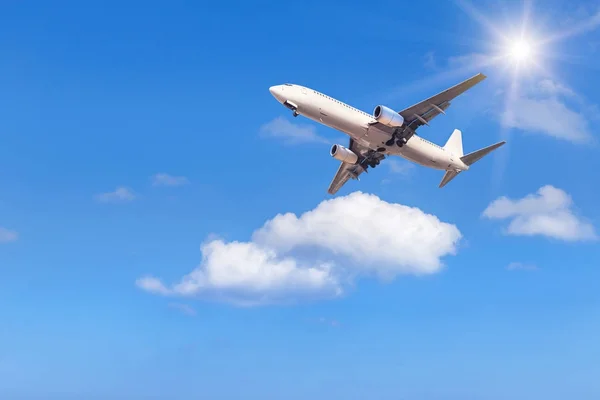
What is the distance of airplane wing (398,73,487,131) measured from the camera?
2972 inches

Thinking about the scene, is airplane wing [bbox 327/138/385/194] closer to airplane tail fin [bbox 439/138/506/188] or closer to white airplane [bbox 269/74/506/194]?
white airplane [bbox 269/74/506/194]

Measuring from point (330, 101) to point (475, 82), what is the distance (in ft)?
53.8

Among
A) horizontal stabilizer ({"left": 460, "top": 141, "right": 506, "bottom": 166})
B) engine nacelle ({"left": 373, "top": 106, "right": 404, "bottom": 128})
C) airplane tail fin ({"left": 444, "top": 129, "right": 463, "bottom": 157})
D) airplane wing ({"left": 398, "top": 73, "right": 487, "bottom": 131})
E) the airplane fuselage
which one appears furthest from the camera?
airplane tail fin ({"left": 444, "top": 129, "right": 463, "bottom": 157})

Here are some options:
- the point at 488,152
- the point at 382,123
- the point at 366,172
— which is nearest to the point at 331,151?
the point at 366,172

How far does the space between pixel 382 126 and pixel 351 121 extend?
4060 mm

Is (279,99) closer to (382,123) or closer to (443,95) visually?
(382,123)

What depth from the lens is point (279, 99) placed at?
76.3 m

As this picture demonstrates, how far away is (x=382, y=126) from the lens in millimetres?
78750

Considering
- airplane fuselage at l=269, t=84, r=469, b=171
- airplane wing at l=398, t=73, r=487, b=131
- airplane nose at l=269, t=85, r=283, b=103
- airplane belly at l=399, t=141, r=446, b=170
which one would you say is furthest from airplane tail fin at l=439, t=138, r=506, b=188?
airplane nose at l=269, t=85, r=283, b=103

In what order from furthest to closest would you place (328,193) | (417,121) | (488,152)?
1. (328,193)
2. (488,152)
3. (417,121)

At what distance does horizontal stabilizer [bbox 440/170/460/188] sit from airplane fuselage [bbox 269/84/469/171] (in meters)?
3.78

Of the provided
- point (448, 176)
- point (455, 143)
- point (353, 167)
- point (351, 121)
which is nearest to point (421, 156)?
point (448, 176)

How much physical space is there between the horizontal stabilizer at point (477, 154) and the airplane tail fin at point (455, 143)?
19.8 feet

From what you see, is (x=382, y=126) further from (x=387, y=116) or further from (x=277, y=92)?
(x=277, y=92)
